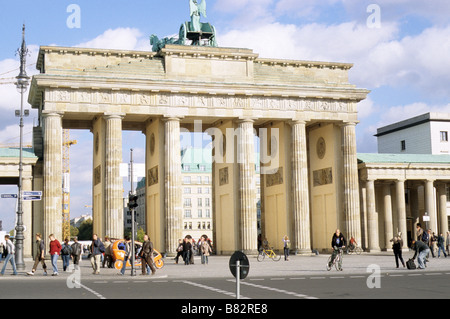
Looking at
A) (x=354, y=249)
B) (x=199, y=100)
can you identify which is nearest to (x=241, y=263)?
(x=199, y=100)

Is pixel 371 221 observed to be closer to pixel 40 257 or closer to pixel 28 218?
pixel 28 218

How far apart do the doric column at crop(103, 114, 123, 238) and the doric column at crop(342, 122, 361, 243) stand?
18889mm

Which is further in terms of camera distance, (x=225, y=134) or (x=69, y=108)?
(x=225, y=134)

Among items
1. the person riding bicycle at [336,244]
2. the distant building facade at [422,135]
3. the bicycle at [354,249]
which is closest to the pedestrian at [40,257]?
the person riding bicycle at [336,244]

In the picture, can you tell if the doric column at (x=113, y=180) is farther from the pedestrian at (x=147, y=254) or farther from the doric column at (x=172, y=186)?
the pedestrian at (x=147, y=254)

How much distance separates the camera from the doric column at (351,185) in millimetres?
59125

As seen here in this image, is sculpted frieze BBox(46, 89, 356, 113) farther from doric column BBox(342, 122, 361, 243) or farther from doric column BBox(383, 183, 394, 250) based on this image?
doric column BBox(383, 183, 394, 250)

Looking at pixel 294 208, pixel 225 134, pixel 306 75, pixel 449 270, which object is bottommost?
pixel 449 270

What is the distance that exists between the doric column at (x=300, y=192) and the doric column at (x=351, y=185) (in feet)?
11.1

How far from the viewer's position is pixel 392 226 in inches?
2771

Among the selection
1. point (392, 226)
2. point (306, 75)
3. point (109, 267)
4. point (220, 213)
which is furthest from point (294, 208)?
point (109, 267)

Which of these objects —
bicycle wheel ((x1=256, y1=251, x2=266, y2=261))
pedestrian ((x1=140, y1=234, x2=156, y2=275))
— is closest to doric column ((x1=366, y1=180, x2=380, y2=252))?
bicycle wheel ((x1=256, y1=251, x2=266, y2=261))
